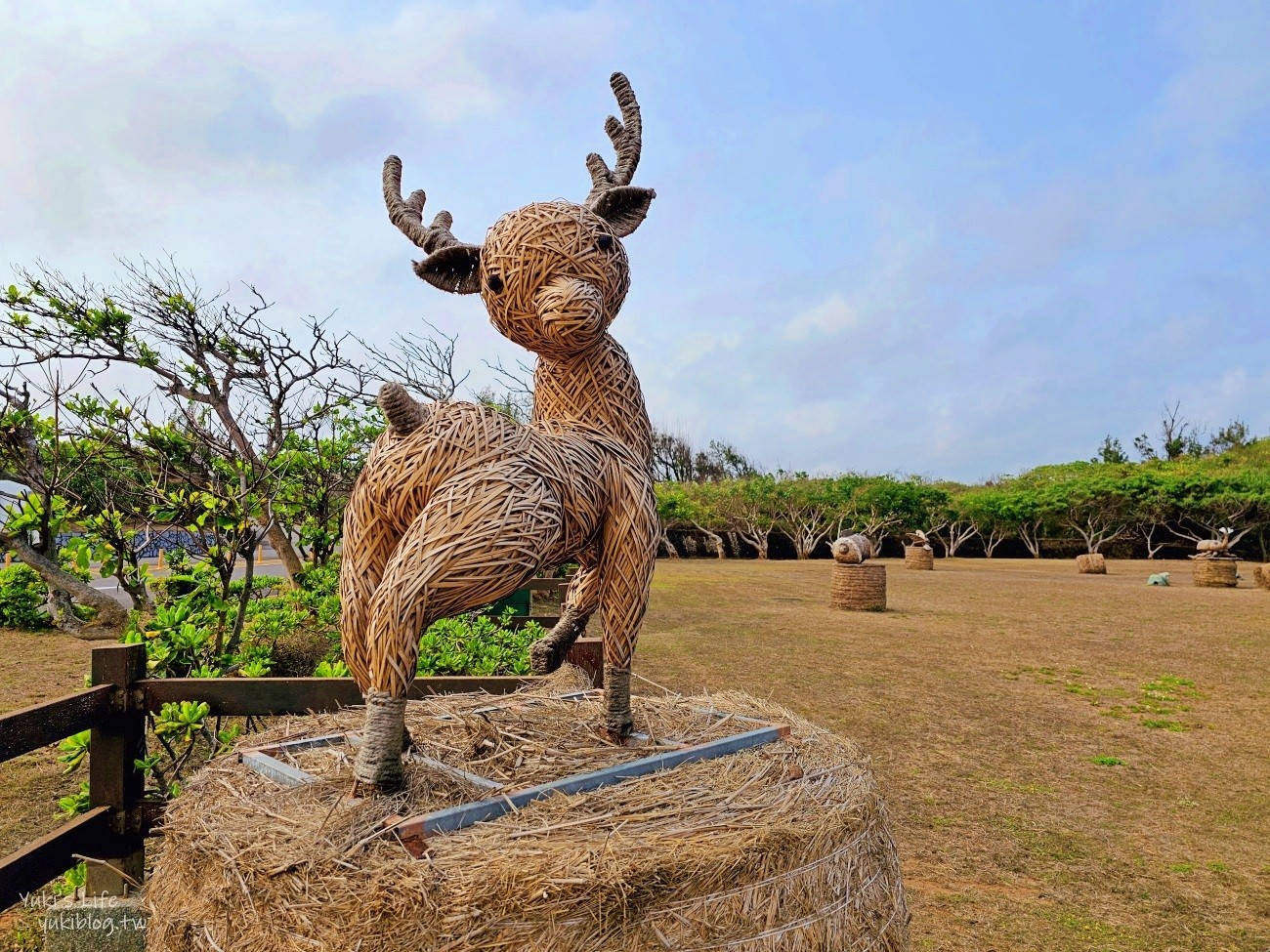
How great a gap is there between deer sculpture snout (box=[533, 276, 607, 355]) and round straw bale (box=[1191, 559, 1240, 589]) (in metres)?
20.4

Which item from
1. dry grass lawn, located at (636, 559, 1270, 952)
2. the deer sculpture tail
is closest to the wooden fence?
the deer sculpture tail

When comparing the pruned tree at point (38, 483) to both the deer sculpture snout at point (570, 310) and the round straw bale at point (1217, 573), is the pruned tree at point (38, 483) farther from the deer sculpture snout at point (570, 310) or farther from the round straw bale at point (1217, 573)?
the round straw bale at point (1217, 573)

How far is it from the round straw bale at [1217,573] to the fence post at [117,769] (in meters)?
20.9

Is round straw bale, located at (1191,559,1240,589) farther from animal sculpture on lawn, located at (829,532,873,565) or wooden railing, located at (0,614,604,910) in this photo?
wooden railing, located at (0,614,604,910)

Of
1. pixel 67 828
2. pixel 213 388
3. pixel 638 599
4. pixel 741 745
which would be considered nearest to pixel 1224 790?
pixel 741 745

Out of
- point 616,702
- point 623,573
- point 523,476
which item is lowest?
point 616,702

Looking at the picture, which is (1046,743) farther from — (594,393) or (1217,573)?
(1217,573)

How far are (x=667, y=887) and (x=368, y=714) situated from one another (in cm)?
75

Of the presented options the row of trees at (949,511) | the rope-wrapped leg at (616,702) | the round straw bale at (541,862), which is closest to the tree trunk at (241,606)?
the round straw bale at (541,862)

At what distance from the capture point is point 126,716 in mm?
3059

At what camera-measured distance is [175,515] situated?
15.4 ft

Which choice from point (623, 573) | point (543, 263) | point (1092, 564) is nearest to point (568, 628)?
point (623, 573)

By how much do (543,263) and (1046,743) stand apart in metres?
5.96

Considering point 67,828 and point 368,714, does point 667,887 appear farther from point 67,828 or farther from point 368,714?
point 67,828
